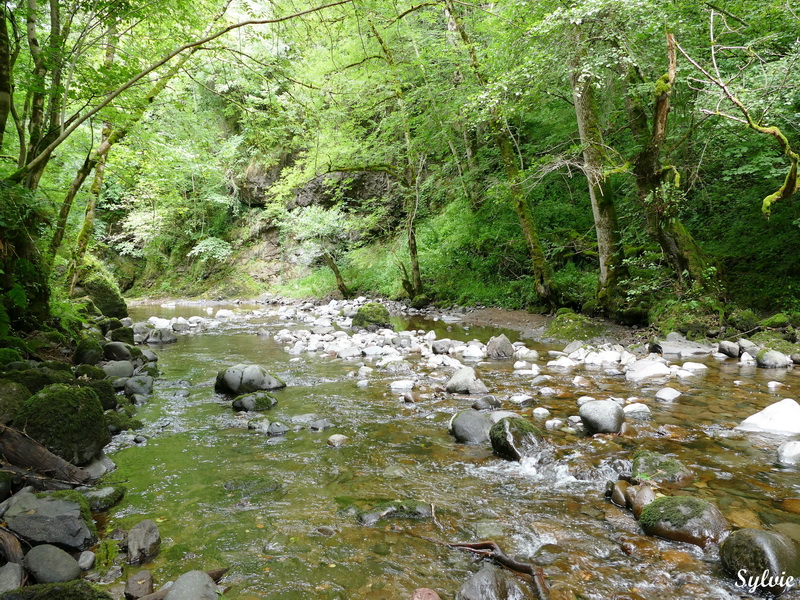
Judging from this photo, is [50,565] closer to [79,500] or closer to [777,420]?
[79,500]

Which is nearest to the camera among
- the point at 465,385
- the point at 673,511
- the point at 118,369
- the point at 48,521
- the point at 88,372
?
the point at 48,521

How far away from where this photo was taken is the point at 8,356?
4.47 m

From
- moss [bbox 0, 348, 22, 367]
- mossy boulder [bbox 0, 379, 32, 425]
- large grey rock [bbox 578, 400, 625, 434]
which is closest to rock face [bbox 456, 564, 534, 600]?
large grey rock [bbox 578, 400, 625, 434]

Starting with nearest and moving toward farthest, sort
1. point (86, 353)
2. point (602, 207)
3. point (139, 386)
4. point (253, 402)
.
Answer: point (253, 402), point (139, 386), point (86, 353), point (602, 207)

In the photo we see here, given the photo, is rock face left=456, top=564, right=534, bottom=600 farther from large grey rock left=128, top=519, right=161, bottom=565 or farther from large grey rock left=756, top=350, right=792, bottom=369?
large grey rock left=756, top=350, right=792, bottom=369

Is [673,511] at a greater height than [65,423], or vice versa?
[65,423]

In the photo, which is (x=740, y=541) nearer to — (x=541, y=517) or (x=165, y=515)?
(x=541, y=517)

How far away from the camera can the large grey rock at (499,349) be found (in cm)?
763

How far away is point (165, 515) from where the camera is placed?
2.80 metres

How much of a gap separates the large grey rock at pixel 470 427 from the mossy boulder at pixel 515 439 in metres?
0.22

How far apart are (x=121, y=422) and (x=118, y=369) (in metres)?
2.35

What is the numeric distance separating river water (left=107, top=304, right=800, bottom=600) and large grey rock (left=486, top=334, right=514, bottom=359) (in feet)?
7.49

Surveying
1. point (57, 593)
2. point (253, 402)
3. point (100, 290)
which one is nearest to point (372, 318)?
point (253, 402)

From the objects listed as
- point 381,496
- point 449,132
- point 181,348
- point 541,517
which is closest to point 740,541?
point 541,517
